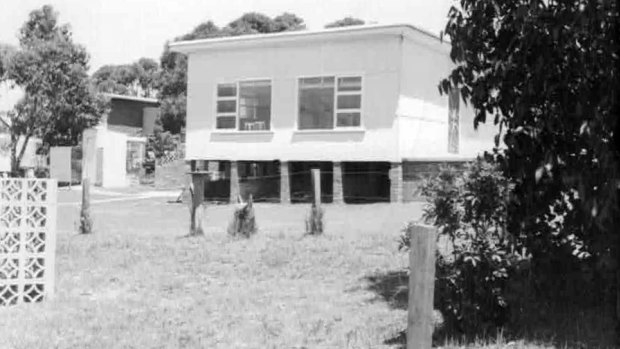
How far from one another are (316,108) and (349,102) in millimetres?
1215

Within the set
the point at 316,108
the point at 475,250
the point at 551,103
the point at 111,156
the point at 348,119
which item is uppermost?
the point at 316,108

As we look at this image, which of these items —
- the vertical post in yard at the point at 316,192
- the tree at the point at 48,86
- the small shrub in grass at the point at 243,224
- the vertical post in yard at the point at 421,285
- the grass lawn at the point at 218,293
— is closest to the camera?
the vertical post in yard at the point at 421,285

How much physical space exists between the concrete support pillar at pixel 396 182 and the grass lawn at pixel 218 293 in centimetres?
681

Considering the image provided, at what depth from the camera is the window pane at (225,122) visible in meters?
23.3

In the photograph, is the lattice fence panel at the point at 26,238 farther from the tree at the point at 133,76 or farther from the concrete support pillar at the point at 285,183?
the tree at the point at 133,76

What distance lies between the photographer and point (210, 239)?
12.1m

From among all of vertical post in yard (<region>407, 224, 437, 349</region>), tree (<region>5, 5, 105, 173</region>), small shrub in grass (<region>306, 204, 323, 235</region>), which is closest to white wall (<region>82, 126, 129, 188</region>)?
tree (<region>5, 5, 105, 173</region>)

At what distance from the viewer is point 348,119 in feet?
69.9

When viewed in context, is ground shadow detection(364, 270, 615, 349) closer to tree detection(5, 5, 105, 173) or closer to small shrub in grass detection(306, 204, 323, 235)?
small shrub in grass detection(306, 204, 323, 235)

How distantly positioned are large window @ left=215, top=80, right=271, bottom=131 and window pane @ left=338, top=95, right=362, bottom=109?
2.52m

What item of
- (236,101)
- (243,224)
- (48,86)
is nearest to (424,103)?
(236,101)

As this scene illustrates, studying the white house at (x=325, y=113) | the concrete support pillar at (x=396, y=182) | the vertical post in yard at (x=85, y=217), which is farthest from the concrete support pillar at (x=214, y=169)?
the vertical post in yard at (x=85, y=217)

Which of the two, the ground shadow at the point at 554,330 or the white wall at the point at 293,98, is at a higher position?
the white wall at the point at 293,98

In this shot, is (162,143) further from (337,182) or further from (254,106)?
(337,182)
